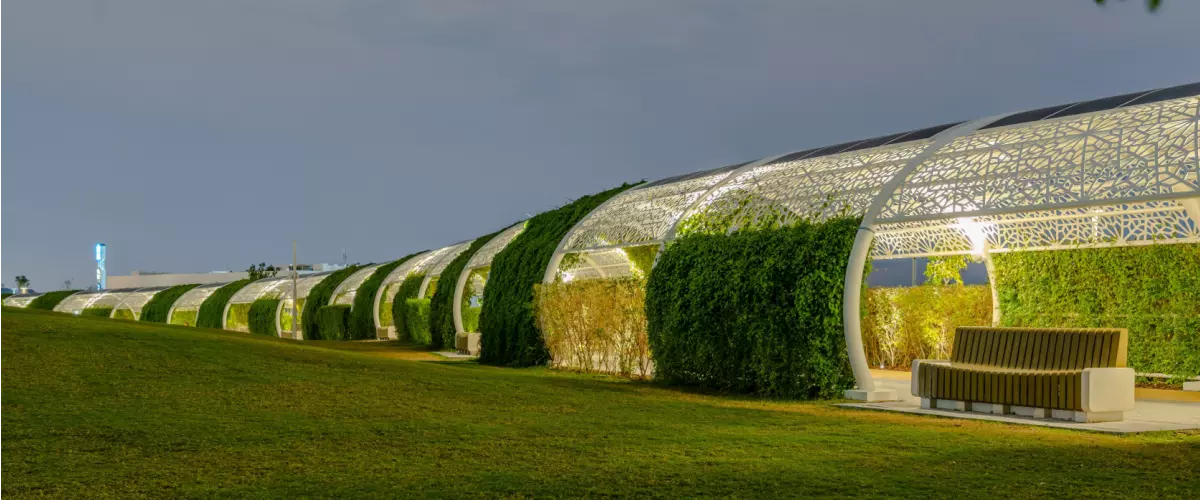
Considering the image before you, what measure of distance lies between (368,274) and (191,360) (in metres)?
26.5

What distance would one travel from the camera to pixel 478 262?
2423cm

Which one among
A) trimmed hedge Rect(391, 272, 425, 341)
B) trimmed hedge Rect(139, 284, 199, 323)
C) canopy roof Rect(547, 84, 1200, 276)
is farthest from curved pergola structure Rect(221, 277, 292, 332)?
canopy roof Rect(547, 84, 1200, 276)

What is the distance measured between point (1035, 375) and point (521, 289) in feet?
36.4

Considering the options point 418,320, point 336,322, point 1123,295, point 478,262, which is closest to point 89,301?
point 336,322

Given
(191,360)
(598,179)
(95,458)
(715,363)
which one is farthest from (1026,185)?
(598,179)

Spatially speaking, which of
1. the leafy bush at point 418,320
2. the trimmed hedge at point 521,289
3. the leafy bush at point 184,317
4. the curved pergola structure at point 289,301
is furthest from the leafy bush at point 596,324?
the leafy bush at point 184,317

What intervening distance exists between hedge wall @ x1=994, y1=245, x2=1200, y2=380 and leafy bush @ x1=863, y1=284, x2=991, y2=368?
1133 mm

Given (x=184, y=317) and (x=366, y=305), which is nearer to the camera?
(x=366, y=305)

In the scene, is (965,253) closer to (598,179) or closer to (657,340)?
(657,340)

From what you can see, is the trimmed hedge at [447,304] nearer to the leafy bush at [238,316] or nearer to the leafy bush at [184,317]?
the leafy bush at [238,316]

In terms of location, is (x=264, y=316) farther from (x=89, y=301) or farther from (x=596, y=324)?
(x=596, y=324)

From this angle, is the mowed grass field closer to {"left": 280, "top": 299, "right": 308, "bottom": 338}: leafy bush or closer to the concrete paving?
the concrete paving

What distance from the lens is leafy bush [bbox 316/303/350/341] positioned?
120 feet

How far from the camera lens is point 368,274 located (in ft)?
127
